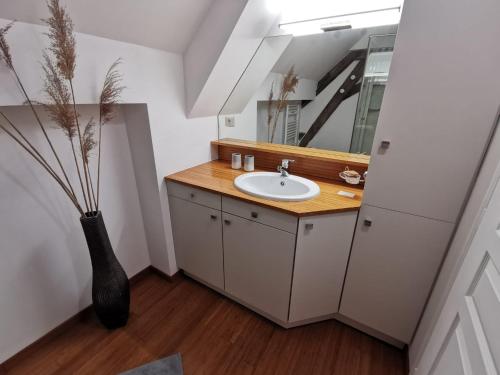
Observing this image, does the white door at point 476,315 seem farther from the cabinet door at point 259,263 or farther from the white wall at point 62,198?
the white wall at point 62,198

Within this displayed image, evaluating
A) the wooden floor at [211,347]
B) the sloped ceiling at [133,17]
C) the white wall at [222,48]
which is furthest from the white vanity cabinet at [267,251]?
the sloped ceiling at [133,17]

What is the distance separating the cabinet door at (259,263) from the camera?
1.33 m

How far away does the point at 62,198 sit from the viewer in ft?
4.51

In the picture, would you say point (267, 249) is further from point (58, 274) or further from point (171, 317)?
point (58, 274)

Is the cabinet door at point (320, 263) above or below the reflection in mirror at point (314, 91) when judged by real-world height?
below

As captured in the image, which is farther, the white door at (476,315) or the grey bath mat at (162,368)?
the grey bath mat at (162,368)

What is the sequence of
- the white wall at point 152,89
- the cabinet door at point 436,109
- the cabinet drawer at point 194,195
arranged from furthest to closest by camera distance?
the cabinet drawer at point 194,195
the white wall at point 152,89
the cabinet door at point 436,109

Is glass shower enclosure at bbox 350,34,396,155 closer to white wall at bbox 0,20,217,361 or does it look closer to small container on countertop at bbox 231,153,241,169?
small container on countertop at bbox 231,153,241,169

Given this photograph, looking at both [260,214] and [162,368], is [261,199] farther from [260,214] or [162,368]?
[162,368]

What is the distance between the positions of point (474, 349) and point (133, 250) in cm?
196

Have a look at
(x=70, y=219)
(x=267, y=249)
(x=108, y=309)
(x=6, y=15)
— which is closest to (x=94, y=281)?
(x=108, y=309)

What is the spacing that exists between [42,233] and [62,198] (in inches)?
8.5

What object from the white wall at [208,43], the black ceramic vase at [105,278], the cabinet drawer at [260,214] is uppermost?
the white wall at [208,43]

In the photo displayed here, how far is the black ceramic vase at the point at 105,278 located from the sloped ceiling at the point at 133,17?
91cm
